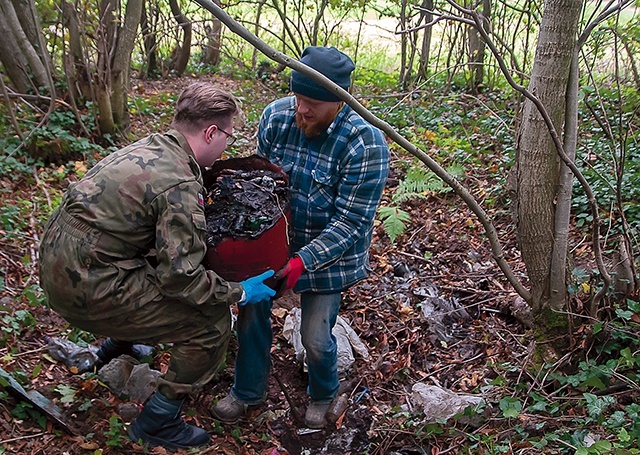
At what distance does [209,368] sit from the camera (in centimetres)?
276

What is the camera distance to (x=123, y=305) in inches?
95.3

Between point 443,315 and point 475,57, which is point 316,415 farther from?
point 475,57

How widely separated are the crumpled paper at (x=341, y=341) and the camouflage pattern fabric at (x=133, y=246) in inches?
46.6

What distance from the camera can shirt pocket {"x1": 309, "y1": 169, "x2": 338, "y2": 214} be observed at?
279 cm

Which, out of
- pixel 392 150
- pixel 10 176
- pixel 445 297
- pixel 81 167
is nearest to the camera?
pixel 445 297

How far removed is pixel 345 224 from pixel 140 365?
1482 millimetres

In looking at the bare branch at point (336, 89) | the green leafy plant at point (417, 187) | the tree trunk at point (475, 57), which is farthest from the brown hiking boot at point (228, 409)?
the tree trunk at point (475, 57)

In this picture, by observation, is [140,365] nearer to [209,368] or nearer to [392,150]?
[209,368]

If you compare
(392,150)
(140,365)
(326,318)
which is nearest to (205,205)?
(326,318)

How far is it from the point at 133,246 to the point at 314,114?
107 cm

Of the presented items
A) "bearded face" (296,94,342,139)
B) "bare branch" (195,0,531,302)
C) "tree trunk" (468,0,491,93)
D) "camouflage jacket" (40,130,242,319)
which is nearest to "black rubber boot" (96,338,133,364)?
"camouflage jacket" (40,130,242,319)

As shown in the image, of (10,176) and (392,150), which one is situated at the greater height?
(392,150)

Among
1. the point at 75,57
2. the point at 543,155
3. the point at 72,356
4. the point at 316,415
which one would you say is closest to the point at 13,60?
the point at 75,57

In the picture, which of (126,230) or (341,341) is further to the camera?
(341,341)
